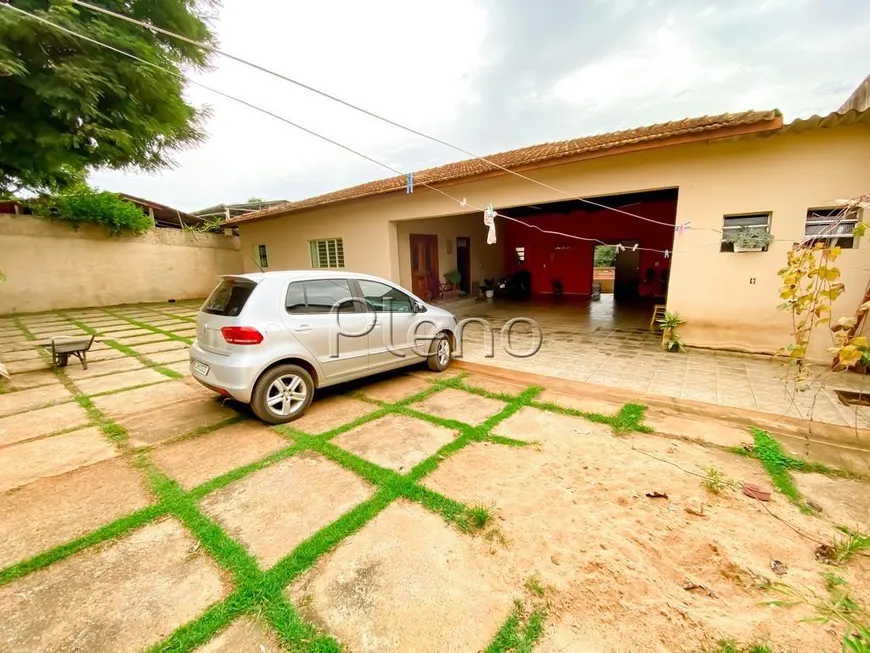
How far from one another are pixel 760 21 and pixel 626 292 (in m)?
10.2

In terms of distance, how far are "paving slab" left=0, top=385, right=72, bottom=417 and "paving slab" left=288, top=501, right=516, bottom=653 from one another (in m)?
4.70

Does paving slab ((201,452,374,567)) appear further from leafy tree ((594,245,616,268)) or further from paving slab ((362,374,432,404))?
leafy tree ((594,245,616,268))

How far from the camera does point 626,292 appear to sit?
47.2 feet

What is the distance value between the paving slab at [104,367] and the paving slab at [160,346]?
0.47 m

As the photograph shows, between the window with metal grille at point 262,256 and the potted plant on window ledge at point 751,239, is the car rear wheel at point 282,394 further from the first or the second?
the window with metal grille at point 262,256

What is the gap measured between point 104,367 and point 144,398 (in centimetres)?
214

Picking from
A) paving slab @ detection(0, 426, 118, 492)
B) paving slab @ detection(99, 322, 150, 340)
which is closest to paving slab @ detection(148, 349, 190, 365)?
paving slab @ detection(99, 322, 150, 340)

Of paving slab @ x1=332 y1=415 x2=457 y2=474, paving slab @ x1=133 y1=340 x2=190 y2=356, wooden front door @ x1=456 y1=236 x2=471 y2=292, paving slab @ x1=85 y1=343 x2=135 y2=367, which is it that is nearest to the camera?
paving slab @ x1=332 y1=415 x2=457 y2=474

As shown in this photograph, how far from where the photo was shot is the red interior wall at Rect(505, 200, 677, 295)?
1224 cm

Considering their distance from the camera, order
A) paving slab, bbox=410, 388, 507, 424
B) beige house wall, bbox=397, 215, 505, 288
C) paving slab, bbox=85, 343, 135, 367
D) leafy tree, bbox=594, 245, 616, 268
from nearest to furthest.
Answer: paving slab, bbox=410, 388, 507, 424 < paving slab, bbox=85, 343, 135, 367 < beige house wall, bbox=397, 215, 505, 288 < leafy tree, bbox=594, 245, 616, 268

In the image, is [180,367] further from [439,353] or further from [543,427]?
[543,427]

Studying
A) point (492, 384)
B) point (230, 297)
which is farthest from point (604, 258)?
point (230, 297)

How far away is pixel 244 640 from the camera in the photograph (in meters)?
1.55

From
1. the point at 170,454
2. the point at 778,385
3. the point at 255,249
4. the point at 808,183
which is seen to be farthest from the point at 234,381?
the point at 255,249
